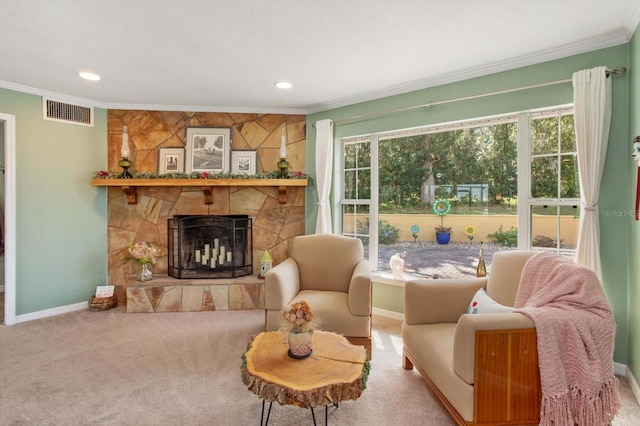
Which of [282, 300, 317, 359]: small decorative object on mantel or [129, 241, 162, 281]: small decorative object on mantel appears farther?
[129, 241, 162, 281]: small decorative object on mantel

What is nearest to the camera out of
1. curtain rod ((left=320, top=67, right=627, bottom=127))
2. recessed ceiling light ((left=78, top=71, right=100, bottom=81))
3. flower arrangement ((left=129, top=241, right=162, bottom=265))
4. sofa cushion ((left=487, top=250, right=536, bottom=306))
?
sofa cushion ((left=487, top=250, right=536, bottom=306))

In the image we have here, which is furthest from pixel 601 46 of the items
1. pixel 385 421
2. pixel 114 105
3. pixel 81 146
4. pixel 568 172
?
pixel 81 146

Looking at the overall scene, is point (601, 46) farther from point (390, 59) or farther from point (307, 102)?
point (307, 102)

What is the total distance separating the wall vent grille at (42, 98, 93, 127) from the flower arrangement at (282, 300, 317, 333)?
3709 mm

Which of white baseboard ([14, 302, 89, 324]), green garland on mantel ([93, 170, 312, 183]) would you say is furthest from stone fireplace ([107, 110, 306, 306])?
white baseboard ([14, 302, 89, 324])

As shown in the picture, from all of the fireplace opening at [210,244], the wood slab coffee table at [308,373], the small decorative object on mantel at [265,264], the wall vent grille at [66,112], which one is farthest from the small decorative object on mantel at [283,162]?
the wood slab coffee table at [308,373]

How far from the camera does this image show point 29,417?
6.32 ft

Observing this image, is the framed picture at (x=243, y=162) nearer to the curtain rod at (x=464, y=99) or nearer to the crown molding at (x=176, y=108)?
the crown molding at (x=176, y=108)

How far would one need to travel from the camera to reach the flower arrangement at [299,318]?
1756mm

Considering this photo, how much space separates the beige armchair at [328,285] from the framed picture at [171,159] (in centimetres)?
196

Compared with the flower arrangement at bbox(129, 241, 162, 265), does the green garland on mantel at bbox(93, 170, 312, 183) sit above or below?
above

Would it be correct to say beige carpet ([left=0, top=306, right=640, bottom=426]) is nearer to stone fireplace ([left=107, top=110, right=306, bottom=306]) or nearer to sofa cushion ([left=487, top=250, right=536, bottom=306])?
sofa cushion ([left=487, top=250, right=536, bottom=306])

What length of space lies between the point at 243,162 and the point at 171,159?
886mm

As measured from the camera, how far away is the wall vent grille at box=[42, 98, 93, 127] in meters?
3.66
